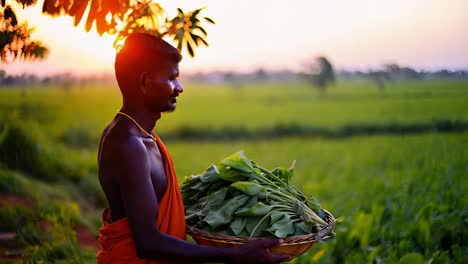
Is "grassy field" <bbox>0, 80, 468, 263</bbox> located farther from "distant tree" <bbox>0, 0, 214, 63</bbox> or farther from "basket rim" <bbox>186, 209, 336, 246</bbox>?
"distant tree" <bbox>0, 0, 214, 63</bbox>

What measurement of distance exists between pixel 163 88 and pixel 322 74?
81.1ft

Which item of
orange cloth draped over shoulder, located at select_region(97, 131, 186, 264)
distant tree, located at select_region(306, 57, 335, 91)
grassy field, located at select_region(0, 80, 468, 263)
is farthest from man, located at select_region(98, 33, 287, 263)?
distant tree, located at select_region(306, 57, 335, 91)

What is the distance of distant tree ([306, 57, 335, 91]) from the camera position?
82.8 ft

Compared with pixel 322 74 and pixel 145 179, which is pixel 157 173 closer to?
pixel 145 179

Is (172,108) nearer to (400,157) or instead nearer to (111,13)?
(111,13)

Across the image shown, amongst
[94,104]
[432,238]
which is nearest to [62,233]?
[432,238]

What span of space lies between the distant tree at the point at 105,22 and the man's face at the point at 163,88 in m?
0.62

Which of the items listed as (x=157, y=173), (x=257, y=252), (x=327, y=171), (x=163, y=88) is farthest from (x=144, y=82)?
(x=327, y=171)

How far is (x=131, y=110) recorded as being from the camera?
280cm

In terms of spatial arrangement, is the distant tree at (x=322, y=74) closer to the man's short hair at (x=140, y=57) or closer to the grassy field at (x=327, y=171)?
the grassy field at (x=327, y=171)

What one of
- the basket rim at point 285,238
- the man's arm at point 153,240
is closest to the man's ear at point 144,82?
the man's arm at point 153,240

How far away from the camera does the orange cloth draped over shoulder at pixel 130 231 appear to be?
8.91 ft

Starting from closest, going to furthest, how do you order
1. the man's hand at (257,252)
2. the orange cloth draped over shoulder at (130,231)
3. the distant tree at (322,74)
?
the man's hand at (257,252) → the orange cloth draped over shoulder at (130,231) → the distant tree at (322,74)

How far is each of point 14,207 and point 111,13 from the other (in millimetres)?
3250
